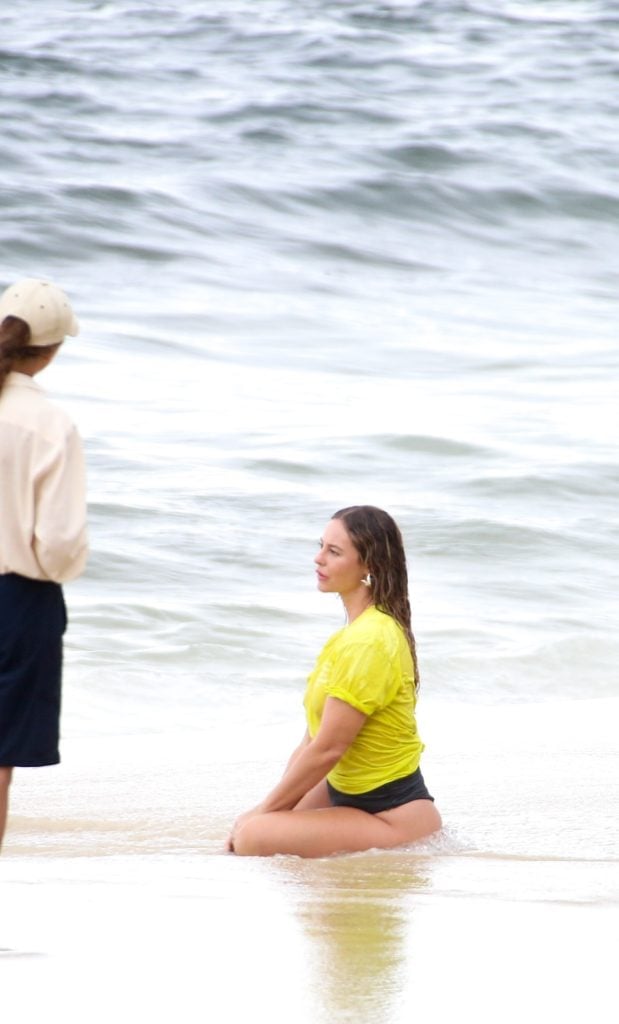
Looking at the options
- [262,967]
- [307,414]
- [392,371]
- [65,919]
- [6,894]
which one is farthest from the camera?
[392,371]

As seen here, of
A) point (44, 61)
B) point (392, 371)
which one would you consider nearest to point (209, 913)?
point (392, 371)

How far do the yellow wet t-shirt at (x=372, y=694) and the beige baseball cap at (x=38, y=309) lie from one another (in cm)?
148

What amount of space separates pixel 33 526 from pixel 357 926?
3.66ft

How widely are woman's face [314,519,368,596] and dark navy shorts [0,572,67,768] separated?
131 centimetres

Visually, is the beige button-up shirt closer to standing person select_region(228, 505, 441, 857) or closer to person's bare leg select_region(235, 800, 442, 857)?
standing person select_region(228, 505, 441, 857)

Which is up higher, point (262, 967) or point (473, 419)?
point (262, 967)

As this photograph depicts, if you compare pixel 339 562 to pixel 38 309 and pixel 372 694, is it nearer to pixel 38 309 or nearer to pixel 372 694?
pixel 372 694

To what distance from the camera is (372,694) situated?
14.7 ft

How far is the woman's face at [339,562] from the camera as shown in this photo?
4.59 m

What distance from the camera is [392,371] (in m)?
15.5

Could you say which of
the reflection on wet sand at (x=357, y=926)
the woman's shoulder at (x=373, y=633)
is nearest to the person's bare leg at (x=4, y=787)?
the reflection on wet sand at (x=357, y=926)

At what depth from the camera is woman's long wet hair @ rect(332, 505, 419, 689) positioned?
15.1 ft

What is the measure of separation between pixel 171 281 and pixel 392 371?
3586 mm

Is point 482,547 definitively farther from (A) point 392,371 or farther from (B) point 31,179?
(B) point 31,179
